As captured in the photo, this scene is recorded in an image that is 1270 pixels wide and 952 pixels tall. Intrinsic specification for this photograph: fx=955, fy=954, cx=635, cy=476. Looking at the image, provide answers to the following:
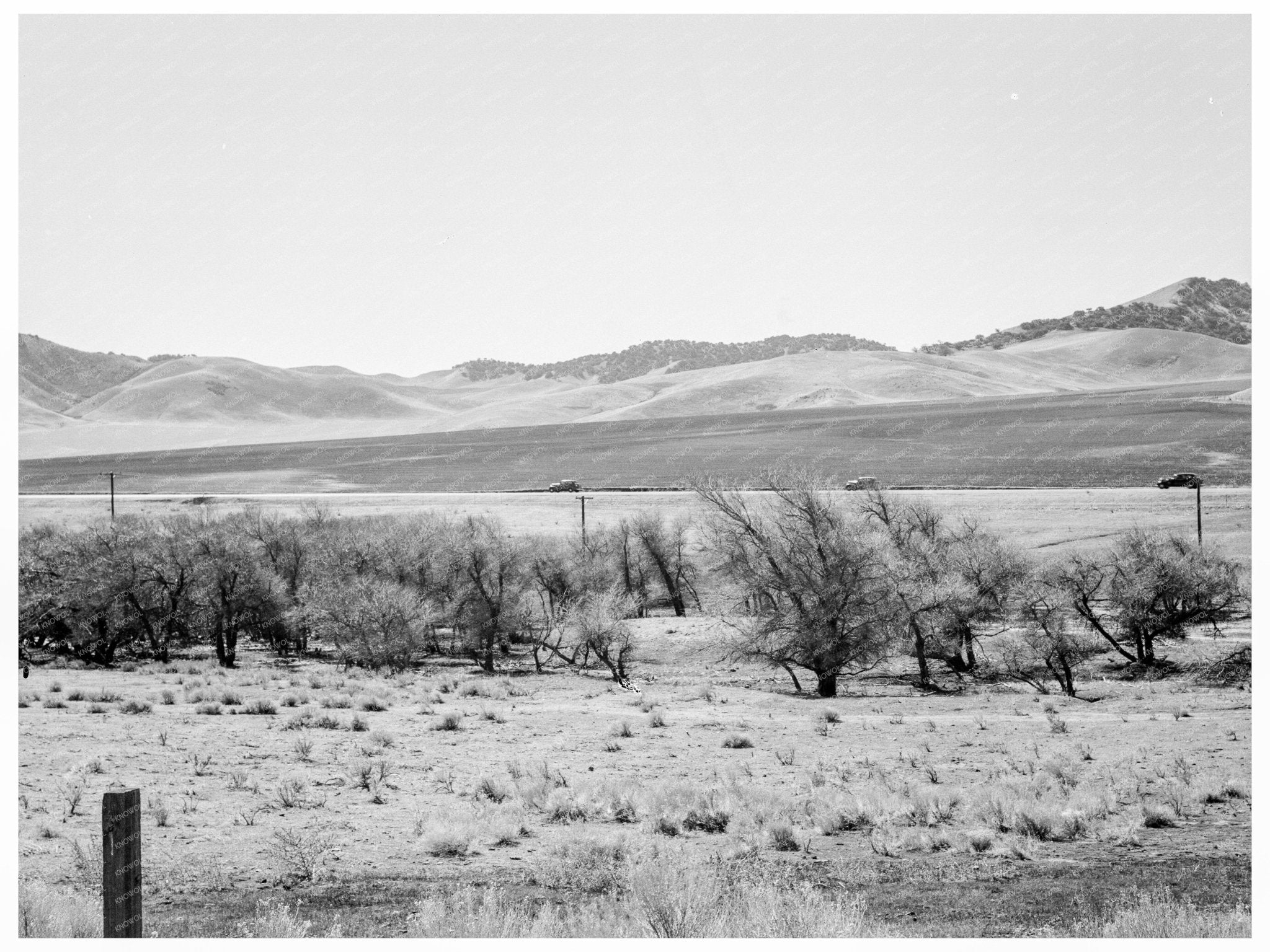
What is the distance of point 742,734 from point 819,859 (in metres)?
6.83

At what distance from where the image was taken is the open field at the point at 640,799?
8.16m

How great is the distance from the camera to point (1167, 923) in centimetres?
652

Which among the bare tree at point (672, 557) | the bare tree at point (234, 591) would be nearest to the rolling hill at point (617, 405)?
the bare tree at point (234, 591)

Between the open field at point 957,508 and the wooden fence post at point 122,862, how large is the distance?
81.5 ft

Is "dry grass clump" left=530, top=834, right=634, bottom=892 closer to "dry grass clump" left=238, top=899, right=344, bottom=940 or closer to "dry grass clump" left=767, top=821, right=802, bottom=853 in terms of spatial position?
"dry grass clump" left=767, top=821, right=802, bottom=853

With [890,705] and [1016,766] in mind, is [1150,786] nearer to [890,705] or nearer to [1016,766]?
[1016,766]

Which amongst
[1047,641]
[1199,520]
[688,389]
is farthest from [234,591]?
[688,389]

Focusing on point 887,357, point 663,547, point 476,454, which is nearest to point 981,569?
point 663,547

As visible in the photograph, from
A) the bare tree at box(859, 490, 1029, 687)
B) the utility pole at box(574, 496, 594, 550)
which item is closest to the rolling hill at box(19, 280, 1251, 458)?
the utility pole at box(574, 496, 594, 550)

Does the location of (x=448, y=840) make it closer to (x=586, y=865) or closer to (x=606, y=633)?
(x=586, y=865)

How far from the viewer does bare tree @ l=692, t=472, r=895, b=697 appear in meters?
21.4

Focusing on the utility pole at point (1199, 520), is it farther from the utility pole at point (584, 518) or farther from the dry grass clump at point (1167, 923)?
the dry grass clump at point (1167, 923)

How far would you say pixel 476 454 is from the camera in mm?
71250

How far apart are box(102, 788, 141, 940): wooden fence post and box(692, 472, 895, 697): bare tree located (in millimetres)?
16264
